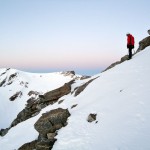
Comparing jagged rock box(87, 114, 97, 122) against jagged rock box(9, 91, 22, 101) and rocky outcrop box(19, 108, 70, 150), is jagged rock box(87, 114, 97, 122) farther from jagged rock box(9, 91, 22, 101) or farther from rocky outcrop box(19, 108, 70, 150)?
jagged rock box(9, 91, 22, 101)

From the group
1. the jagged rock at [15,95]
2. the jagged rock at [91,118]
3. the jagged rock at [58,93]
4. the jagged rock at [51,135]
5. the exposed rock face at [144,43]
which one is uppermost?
the exposed rock face at [144,43]

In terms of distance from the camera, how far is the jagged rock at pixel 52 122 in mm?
18625

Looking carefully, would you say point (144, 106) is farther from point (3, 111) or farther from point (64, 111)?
point (3, 111)

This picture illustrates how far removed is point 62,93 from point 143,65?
1557cm

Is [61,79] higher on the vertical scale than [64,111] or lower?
lower

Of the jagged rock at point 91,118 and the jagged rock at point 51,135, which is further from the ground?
the jagged rock at point 91,118

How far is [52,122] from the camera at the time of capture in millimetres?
19312

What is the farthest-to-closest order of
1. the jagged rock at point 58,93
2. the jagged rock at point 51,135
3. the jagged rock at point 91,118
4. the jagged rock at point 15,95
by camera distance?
1. the jagged rock at point 15,95
2. the jagged rock at point 58,93
3. the jagged rock at point 51,135
4. the jagged rock at point 91,118

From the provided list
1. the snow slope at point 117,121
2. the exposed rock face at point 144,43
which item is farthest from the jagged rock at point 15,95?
the snow slope at point 117,121

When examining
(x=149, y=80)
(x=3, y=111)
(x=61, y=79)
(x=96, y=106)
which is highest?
(x=149, y=80)

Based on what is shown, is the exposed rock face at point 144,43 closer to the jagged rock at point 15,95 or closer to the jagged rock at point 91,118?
the jagged rock at point 91,118

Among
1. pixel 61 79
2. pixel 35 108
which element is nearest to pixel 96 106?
pixel 35 108

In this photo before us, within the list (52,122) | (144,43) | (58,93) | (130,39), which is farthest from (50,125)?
(144,43)

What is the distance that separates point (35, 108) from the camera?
1470 inches
